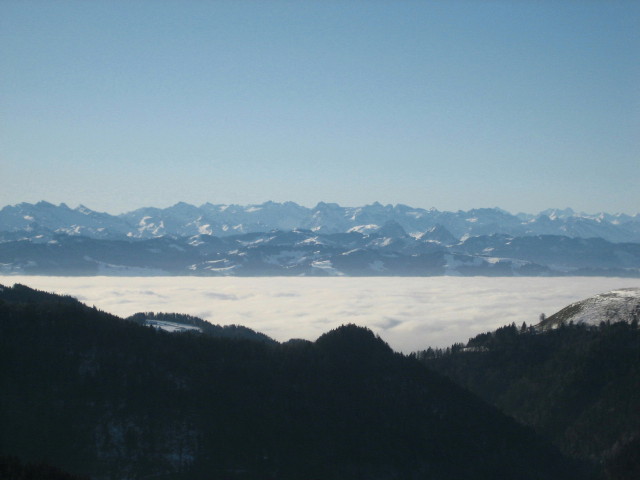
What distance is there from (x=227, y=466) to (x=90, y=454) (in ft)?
124

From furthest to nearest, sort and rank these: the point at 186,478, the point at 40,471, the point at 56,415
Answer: the point at 56,415 → the point at 186,478 → the point at 40,471

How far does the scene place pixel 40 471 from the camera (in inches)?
5089

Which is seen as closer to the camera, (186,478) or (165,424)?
(186,478)

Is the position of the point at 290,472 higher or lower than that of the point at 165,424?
lower

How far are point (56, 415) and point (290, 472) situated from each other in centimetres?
7039

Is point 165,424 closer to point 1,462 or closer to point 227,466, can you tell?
point 227,466

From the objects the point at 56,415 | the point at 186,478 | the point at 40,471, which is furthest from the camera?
the point at 56,415

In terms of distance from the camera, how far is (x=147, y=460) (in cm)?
18562

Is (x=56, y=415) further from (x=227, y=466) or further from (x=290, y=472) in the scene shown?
(x=290, y=472)

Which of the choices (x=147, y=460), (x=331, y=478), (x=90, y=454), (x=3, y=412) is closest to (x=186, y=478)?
(x=147, y=460)

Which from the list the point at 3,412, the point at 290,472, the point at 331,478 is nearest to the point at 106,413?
the point at 3,412

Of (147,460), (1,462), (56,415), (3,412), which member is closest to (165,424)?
(147,460)

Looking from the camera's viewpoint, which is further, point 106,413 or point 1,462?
point 106,413

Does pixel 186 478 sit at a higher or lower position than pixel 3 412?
lower
